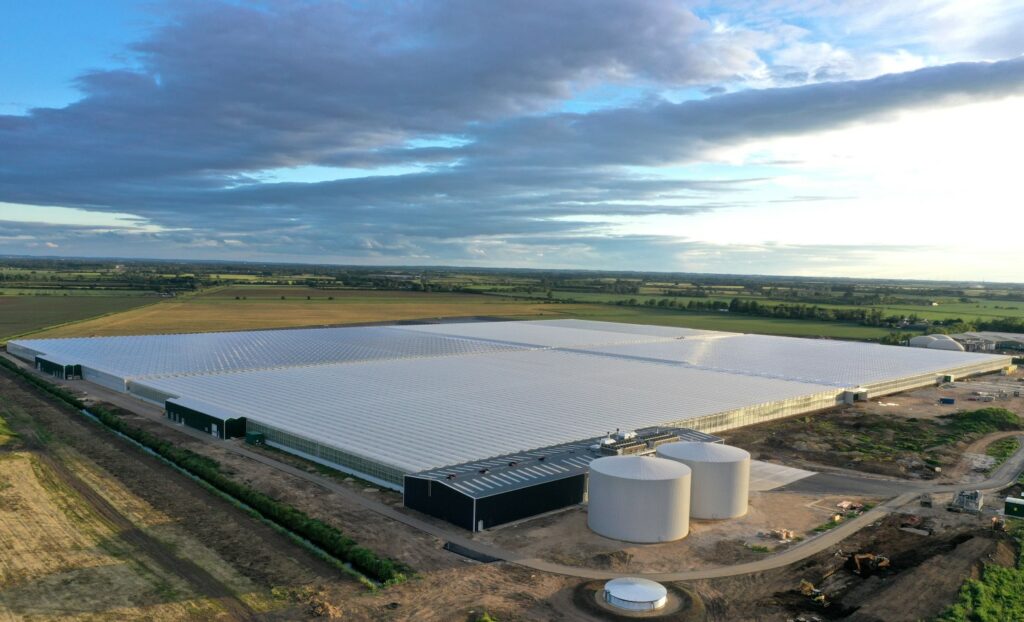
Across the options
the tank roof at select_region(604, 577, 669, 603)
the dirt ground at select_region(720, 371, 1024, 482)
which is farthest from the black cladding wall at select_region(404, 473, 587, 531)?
the dirt ground at select_region(720, 371, 1024, 482)

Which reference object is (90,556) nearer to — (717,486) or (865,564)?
(717,486)

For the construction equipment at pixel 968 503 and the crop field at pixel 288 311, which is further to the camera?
the crop field at pixel 288 311

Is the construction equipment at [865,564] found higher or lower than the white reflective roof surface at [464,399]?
lower

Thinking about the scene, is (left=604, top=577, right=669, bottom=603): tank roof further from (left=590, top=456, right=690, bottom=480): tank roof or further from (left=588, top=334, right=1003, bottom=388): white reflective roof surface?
(left=588, top=334, right=1003, bottom=388): white reflective roof surface

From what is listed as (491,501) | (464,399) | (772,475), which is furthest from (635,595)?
(464,399)

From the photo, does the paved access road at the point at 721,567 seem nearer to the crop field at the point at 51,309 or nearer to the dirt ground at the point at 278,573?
the dirt ground at the point at 278,573

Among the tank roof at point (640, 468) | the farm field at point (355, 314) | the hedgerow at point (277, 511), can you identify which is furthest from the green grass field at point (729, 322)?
the hedgerow at point (277, 511)

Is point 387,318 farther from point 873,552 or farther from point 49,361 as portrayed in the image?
Answer: point 873,552

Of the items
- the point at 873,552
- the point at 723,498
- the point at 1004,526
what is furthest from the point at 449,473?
the point at 1004,526
